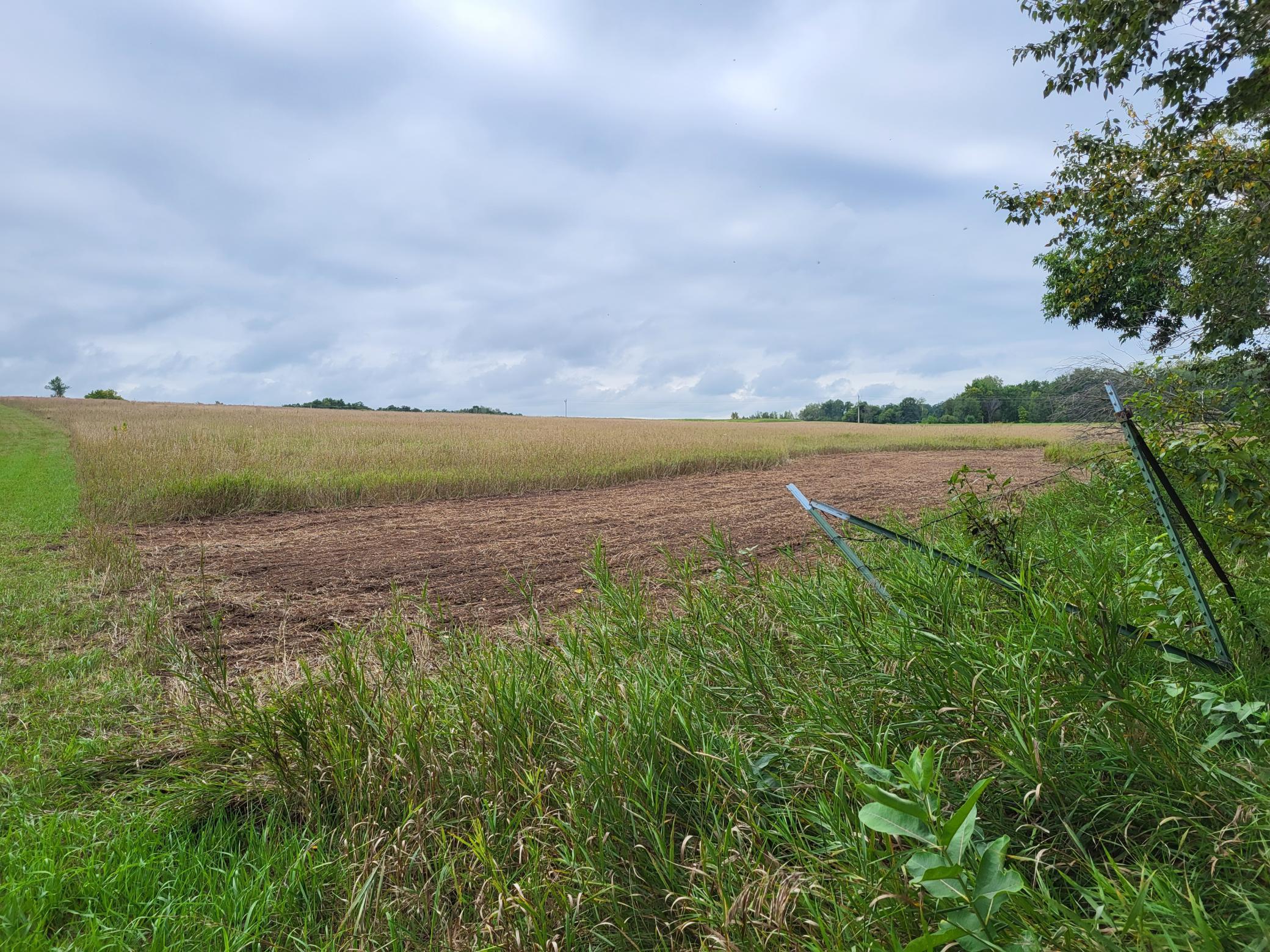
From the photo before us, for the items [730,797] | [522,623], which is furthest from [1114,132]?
[730,797]

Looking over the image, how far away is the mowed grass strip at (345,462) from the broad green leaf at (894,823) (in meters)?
9.59

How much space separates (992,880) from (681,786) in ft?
3.53

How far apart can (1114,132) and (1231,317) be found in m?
2.56

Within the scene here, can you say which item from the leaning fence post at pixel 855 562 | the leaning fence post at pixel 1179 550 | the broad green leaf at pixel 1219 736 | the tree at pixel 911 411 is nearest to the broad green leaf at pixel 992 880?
the broad green leaf at pixel 1219 736

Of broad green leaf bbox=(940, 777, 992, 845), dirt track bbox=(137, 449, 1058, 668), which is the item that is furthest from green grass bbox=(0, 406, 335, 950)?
broad green leaf bbox=(940, 777, 992, 845)

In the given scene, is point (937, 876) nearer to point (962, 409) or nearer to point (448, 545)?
point (448, 545)

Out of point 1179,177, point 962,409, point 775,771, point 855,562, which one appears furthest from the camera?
point 962,409

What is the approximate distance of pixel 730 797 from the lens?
1.95 metres

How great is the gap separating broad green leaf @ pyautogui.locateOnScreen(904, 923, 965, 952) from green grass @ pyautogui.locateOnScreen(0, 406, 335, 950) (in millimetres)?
1581

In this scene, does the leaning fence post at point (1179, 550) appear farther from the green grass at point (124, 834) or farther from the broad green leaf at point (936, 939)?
the green grass at point (124, 834)

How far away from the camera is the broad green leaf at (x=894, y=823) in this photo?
3.65ft

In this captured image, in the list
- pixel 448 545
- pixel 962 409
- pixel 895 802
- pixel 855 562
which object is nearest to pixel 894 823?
pixel 895 802

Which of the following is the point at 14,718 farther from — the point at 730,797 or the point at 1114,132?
the point at 1114,132

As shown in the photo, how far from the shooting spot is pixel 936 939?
108 centimetres
